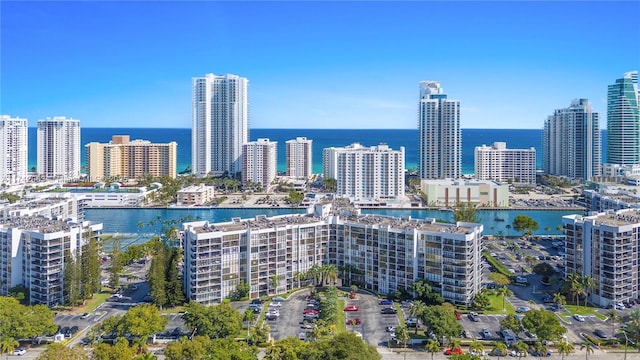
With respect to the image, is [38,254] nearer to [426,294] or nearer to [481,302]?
[426,294]

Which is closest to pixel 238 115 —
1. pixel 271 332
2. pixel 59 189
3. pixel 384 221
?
pixel 59 189

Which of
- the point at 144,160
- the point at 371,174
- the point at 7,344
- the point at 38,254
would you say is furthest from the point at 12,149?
the point at 7,344

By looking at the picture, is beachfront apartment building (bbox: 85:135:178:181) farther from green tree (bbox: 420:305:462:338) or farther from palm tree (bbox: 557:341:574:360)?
palm tree (bbox: 557:341:574:360)

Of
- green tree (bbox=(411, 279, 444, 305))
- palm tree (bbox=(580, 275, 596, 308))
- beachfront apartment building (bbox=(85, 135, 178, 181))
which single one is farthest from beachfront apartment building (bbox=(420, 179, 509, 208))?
beachfront apartment building (bbox=(85, 135, 178, 181))

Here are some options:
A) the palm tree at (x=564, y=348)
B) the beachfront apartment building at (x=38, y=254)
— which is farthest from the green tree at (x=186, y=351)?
the palm tree at (x=564, y=348)

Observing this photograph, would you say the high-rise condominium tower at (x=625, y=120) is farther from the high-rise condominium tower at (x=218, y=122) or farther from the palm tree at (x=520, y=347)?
→ the palm tree at (x=520, y=347)
